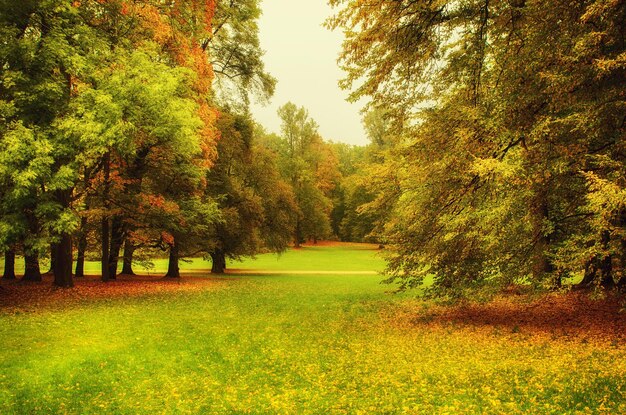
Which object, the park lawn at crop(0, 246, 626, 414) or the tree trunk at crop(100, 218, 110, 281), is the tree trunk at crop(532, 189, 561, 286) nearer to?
the park lawn at crop(0, 246, 626, 414)

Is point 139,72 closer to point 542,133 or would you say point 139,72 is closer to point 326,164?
point 542,133

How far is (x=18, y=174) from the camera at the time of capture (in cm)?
1159

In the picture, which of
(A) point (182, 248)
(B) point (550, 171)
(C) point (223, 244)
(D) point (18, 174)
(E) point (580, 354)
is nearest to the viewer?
A: (B) point (550, 171)

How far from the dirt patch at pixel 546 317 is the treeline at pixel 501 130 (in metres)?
1.23

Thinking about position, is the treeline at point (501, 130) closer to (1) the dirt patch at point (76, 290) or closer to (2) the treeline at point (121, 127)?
(2) the treeline at point (121, 127)

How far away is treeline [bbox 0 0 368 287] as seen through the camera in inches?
509

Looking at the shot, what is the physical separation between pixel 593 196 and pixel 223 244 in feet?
80.6

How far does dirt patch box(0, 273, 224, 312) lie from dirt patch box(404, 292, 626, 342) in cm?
1186

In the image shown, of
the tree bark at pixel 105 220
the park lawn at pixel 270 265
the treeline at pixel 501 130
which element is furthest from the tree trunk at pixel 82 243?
the treeline at pixel 501 130

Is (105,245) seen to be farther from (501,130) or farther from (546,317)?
(546,317)

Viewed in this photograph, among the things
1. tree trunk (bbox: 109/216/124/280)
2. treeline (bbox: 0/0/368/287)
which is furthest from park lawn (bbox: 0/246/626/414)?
tree trunk (bbox: 109/216/124/280)

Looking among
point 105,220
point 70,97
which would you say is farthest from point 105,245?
point 70,97

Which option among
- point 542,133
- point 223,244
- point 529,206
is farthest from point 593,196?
point 223,244

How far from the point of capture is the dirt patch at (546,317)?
10.7 m
